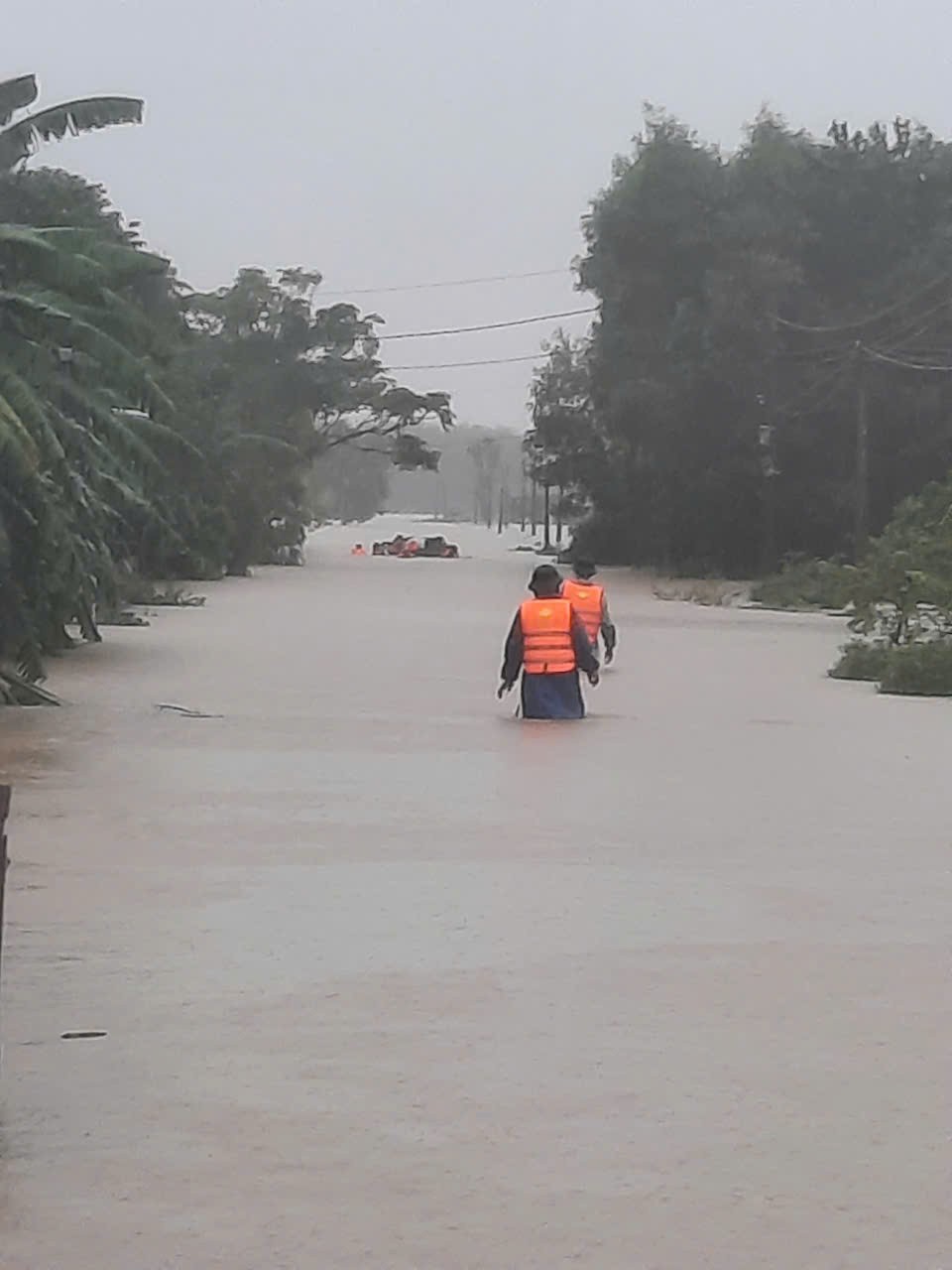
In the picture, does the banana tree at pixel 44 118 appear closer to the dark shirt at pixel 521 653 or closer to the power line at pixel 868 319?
the dark shirt at pixel 521 653

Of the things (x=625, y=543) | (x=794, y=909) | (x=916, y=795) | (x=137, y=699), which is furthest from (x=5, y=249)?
(x=625, y=543)

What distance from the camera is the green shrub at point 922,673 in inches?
977

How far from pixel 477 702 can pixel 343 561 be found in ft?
210

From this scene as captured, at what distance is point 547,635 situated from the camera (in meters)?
19.2

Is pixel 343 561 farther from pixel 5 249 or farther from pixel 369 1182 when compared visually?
pixel 369 1182

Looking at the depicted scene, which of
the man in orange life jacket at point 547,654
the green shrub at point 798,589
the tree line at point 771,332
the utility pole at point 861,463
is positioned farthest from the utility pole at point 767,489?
the man in orange life jacket at point 547,654

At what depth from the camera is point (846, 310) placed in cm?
6072

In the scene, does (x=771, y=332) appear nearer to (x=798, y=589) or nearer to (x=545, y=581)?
(x=798, y=589)

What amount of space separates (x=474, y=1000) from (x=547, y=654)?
10.9m

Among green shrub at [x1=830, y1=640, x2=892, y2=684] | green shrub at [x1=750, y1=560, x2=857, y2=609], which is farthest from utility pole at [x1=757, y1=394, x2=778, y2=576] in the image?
green shrub at [x1=830, y1=640, x2=892, y2=684]

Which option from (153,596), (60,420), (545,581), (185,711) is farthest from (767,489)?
(545,581)

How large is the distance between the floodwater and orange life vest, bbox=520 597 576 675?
653mm

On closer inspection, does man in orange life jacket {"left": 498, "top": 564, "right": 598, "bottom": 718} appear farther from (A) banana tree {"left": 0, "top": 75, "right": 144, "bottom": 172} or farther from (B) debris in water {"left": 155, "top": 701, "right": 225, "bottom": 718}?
(A) banana tree {"left": 0, "top": 75, "right": 144, "bottom": 172}

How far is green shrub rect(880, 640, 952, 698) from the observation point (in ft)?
81.4
